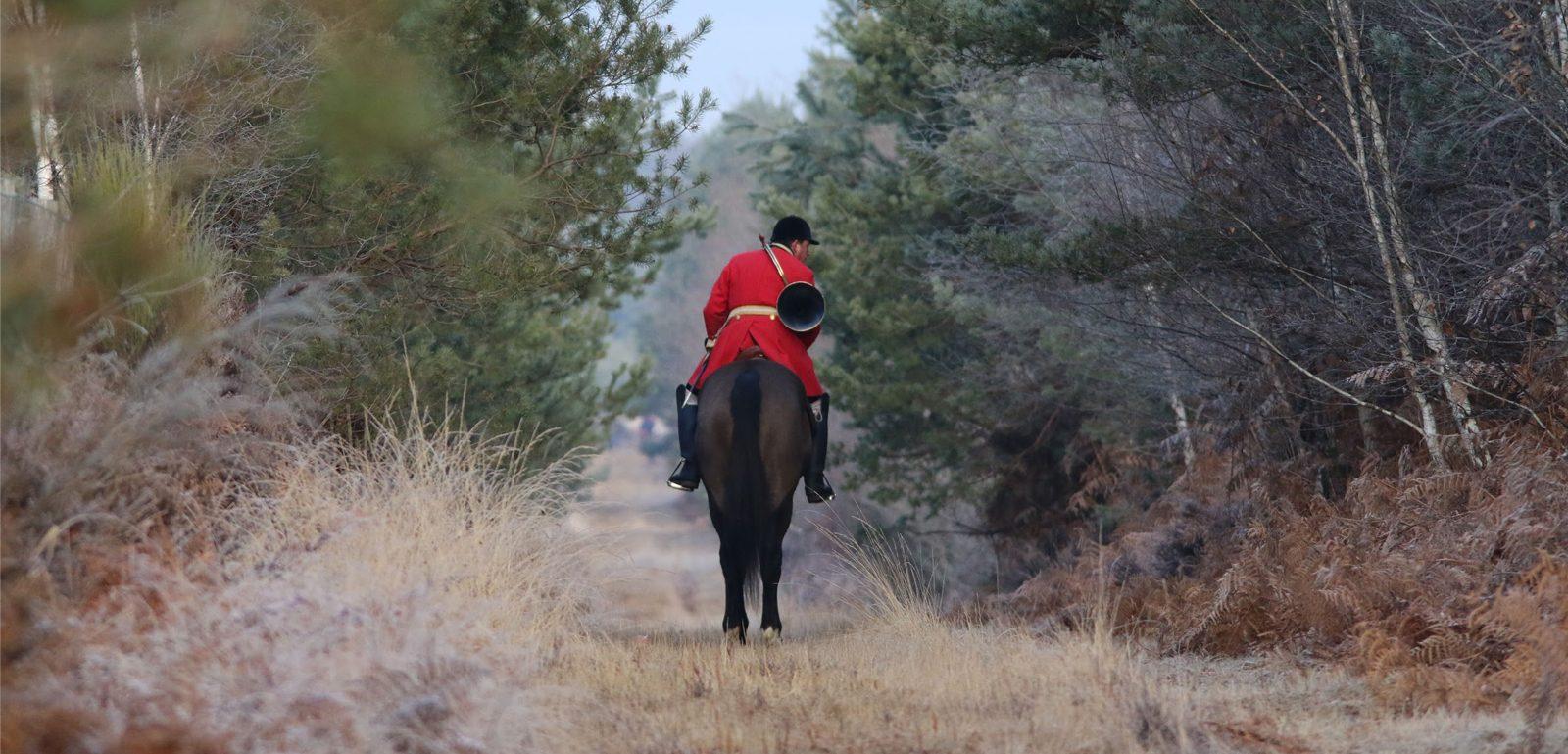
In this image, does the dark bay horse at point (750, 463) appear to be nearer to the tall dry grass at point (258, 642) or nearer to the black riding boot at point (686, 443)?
the black riding boot at point (686, 443)

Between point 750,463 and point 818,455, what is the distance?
0.72m

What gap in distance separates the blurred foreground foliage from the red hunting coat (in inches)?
62.5

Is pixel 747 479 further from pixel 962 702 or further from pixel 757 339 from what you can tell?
pixel 962 702

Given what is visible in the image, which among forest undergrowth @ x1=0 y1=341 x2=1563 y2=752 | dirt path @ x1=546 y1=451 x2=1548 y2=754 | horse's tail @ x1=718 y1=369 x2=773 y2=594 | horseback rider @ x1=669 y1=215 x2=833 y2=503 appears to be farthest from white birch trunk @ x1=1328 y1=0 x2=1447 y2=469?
horse's tail @ x1=718 y1=369 x2=773 y2=594

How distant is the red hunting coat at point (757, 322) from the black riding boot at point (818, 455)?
126 mm

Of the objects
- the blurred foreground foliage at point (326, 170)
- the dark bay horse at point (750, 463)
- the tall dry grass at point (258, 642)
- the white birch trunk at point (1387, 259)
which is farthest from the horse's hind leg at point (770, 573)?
the white birch trunk at point (1387, 259)

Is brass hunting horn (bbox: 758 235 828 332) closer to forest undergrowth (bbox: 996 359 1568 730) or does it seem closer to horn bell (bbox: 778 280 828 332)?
horn bell (bbox: 778 280 828 332)

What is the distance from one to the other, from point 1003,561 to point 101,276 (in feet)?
56.7

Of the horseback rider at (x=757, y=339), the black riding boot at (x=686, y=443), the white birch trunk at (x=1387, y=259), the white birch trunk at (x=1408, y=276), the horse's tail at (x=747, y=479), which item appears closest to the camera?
the white birch trunk at (x=1408, y=276)

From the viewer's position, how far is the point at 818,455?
32.2 feet

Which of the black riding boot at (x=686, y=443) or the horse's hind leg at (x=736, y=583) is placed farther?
the black riding boot at (x=686, y=443)

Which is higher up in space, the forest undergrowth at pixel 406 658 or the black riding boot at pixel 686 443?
the black riding boot at pixel 686 443

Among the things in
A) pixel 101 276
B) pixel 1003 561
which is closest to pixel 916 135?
pixel 1003 561

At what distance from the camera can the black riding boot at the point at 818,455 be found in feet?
32.1
